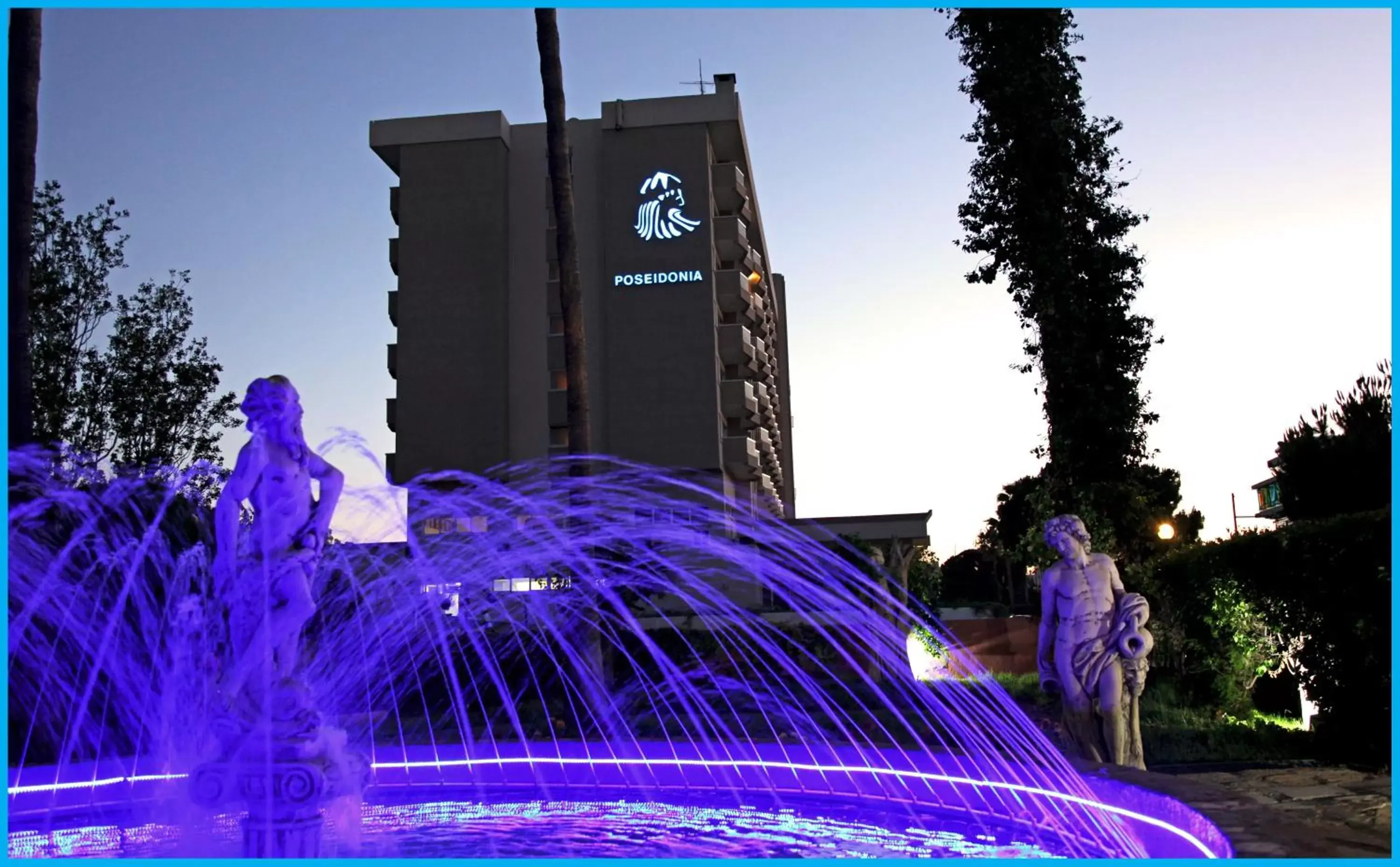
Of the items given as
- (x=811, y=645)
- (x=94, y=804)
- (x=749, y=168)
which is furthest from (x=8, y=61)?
(x=749, y=168)

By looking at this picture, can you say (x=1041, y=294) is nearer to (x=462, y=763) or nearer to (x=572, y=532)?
(x=572, y=532)

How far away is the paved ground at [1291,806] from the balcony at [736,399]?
3810 centimetres

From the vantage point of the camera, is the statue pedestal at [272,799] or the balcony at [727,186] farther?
the balcony at [727,186]

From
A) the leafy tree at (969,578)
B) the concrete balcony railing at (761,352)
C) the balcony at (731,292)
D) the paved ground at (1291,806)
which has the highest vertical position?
the balcony at (731,292)

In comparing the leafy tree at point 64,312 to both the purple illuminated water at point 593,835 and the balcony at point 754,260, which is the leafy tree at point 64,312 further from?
the balcony at point 754,260

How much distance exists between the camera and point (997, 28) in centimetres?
2369

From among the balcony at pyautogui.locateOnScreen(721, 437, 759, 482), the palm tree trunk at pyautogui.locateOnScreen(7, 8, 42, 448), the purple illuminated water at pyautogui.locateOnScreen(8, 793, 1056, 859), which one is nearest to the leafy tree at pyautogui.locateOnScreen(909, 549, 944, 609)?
the balcony at pyautogui.locateOnScreen(721, 437, 759, 482)

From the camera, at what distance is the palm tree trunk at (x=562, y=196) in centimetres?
1886

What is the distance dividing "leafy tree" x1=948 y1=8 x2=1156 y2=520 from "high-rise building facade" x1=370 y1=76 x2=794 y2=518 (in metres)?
25.4

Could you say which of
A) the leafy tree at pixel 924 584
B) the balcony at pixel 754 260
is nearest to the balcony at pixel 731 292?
the balcony at pixel 754 260

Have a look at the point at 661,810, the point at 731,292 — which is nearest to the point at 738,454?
the point at 731,292

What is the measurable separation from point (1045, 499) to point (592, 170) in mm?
33531

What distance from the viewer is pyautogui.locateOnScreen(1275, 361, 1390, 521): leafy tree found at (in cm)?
1653

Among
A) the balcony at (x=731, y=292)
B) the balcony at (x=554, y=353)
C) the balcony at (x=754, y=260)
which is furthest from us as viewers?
the balcony at (x=754, y=260)
